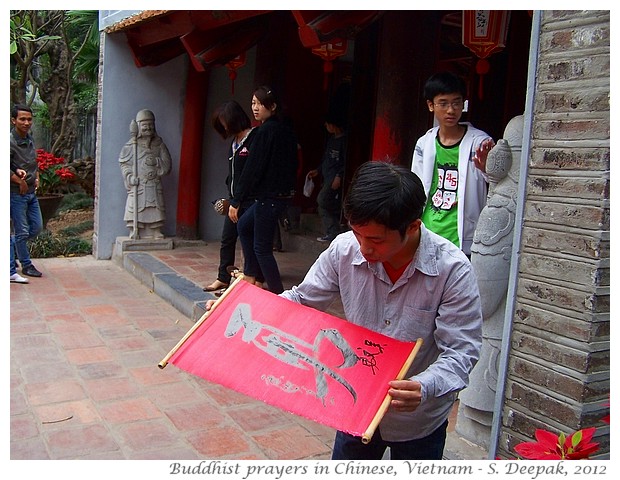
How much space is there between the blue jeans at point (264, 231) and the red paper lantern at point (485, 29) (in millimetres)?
1881

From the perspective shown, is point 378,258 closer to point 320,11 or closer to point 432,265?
point 432,265

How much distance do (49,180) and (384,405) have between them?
32.6 feet

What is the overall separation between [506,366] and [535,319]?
282 mm

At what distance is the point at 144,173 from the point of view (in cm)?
781

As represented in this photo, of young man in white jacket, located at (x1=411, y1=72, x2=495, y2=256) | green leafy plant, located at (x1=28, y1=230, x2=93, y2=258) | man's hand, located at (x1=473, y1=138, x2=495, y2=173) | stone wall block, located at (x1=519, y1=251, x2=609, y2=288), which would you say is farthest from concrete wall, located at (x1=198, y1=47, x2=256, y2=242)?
stone wall block, located at (x1=519, y1=251, x2=609, y2=288)

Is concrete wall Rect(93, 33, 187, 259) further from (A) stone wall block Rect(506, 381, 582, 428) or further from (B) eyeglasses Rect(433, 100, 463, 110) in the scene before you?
(A) stone wall block Rect(506, 381, 582, 428)

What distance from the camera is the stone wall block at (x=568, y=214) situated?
246 centimetres

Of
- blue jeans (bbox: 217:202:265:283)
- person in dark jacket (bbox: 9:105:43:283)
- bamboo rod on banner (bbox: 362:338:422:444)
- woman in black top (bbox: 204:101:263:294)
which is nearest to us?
bamboo rod on banner (bbox: 362:338:422:444)

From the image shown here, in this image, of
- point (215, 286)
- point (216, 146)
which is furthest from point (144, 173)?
point (215, 286)

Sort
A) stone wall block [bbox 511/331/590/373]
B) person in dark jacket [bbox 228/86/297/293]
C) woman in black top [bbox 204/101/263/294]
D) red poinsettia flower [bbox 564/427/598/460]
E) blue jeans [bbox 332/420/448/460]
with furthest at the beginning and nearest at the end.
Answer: woman in black top [bbox 204/101/263/294], person in dark jacket [bbox 228/86/297/293], stone wall block [bbox 511/331/590/373], blue jeans [bbox 332/420/448/460], red poinsettia flower [bbox 564/427/598/460]

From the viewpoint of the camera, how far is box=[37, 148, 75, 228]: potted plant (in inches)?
394

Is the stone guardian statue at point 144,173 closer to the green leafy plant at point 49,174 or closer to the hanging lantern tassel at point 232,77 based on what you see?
the hanging lantern tassel at point 232,77

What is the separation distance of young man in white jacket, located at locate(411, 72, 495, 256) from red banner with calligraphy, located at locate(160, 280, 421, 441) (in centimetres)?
154

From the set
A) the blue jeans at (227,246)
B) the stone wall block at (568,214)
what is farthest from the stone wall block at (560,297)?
the blue jeans at (227,246)
